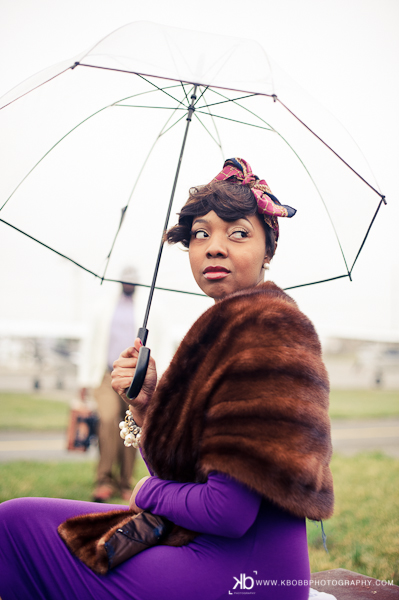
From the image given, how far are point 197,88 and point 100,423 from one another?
3.84 metres

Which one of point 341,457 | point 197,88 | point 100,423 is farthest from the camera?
point 341,457

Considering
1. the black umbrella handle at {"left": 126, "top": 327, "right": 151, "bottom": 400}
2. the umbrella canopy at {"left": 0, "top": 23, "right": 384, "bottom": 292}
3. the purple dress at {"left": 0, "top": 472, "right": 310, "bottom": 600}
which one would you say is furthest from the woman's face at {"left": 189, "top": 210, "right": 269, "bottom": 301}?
the purple dress at {"left": 0, "top": 472, "right": 310, "bottom": 600}

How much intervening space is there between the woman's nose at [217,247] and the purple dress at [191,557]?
2.58ft

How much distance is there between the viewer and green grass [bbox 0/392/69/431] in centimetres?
1049

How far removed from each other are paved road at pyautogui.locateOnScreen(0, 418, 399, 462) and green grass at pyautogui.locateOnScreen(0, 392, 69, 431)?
2.26 ft

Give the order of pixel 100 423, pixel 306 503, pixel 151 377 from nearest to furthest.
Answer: pixel 306 503, pixel 151 377, pixel 100 423

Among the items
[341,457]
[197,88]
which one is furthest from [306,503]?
[341,457]

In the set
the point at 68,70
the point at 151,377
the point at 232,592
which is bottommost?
the point at 232,592

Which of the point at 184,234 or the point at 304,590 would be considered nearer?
the point at 304,590

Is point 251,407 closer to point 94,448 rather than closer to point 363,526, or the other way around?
point 363,526

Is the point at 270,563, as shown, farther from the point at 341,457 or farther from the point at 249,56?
the point at 341,457

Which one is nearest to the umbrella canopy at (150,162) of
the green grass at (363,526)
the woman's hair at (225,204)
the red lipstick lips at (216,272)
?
the woman's hair at (225,204)

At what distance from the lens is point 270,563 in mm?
1388

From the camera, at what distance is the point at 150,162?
2.49m
